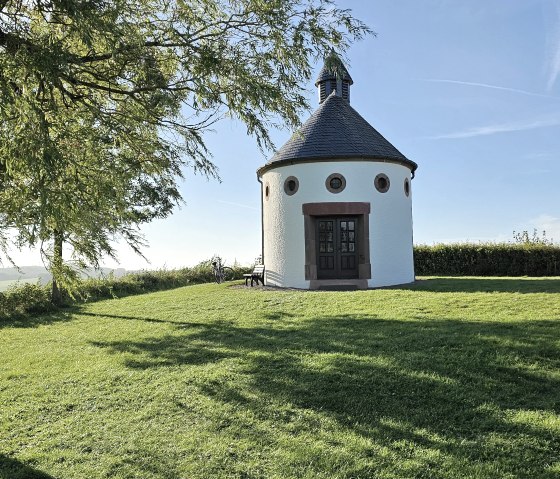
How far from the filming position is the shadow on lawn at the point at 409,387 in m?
4.48

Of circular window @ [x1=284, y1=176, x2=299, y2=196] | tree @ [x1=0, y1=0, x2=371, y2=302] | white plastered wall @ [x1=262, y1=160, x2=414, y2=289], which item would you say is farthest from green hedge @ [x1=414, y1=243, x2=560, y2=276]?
tree @ [x1=0, y1=0, x2=371, y2=302]

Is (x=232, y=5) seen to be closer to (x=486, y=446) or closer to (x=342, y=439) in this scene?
(x=342, y=439)

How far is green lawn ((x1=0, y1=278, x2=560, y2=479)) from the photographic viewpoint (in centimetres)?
449

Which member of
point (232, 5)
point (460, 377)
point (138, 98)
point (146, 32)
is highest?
point (232, 5)

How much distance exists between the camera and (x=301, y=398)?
5875mm

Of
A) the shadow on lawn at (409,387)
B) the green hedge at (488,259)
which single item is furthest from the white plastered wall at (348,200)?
the green hedge at (488,259)

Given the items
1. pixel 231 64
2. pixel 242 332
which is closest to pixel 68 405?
pixel 242 332

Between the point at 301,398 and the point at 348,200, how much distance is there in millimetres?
10525

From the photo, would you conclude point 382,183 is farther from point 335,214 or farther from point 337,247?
point 337,247

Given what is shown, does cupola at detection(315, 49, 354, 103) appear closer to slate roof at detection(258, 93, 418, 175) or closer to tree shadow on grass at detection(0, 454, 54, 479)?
slate roof at detection(258, 93, 418, 175)

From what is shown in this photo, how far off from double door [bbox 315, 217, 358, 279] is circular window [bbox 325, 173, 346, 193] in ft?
3.14

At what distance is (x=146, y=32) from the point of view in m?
6.89

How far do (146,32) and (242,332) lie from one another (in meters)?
5.72

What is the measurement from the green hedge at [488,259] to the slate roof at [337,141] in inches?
299
